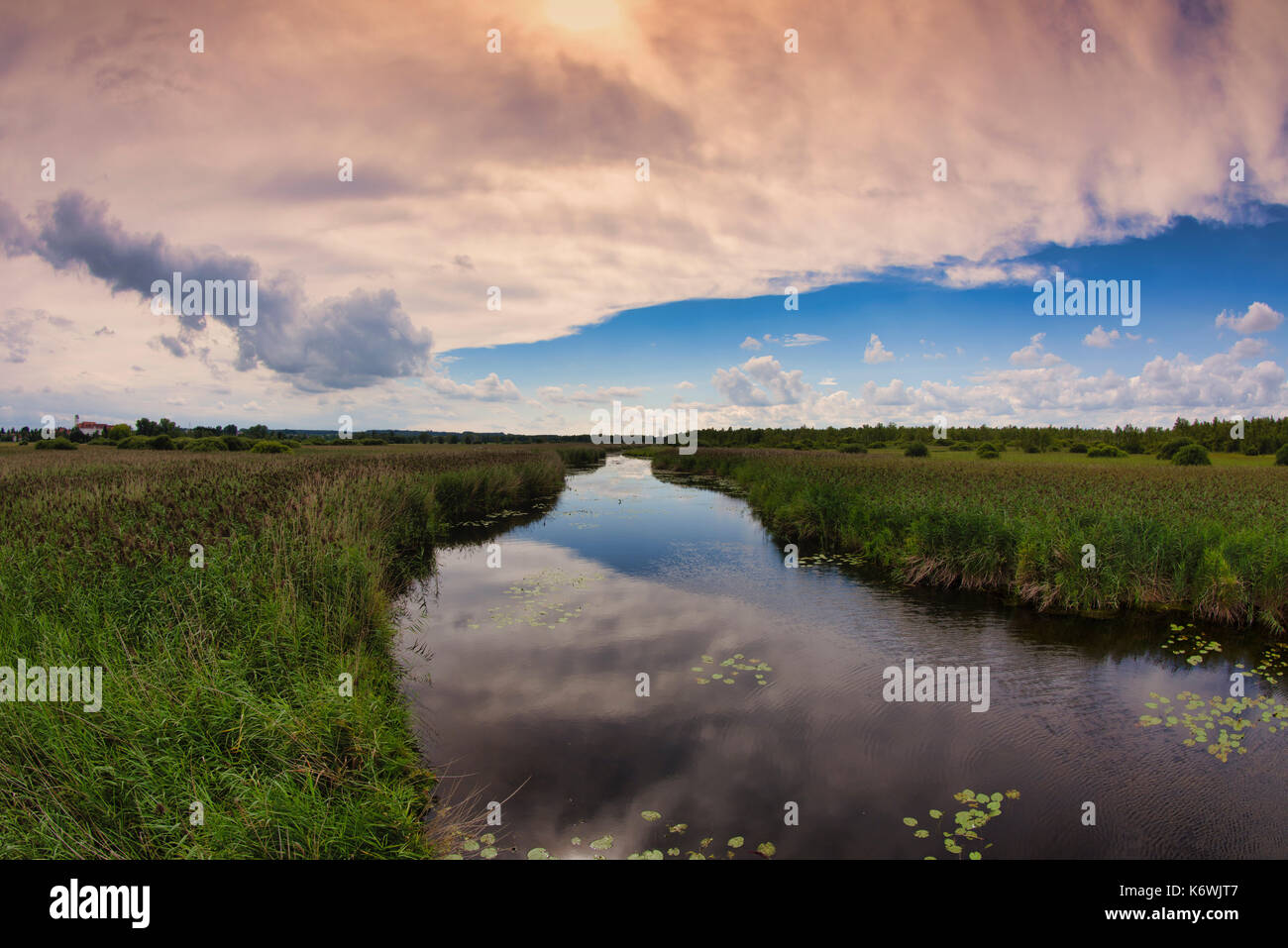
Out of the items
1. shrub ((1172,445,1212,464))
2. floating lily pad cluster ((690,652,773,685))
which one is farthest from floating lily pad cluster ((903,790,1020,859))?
shrub ((1172,445,1212,464))

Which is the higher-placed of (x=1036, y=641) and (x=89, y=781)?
(x=89, y=781)

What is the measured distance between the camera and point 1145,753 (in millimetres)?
7027

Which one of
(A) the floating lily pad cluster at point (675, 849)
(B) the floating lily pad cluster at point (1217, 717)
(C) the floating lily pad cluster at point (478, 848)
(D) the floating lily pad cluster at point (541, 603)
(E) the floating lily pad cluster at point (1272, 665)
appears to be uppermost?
(D) the floating lily pad cluster at point (541, 603)

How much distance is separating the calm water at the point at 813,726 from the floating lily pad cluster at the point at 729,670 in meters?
0.10

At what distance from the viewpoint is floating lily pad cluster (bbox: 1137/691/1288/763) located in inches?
287

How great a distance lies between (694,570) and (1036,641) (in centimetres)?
834

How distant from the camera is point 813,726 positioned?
25.1 ft

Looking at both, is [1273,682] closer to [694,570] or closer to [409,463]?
[694,570]

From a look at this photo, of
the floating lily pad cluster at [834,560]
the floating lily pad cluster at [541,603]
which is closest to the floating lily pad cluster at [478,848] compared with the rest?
the floating lily pad cluster at [541,603]

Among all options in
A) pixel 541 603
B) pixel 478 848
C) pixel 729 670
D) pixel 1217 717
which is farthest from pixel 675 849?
pixel 541 603

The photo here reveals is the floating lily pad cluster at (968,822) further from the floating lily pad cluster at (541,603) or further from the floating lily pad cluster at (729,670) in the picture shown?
the floating lily pad cluster at (541,603)

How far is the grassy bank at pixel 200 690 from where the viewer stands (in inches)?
170

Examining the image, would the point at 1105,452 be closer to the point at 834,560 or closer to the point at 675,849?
the point at 834,560
